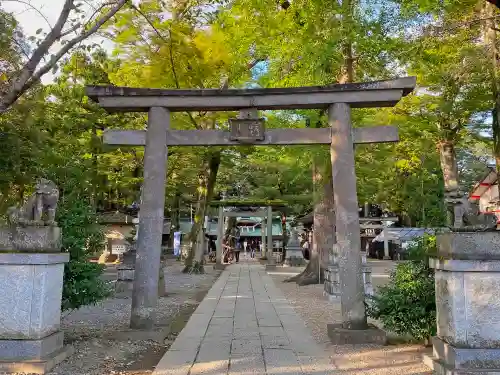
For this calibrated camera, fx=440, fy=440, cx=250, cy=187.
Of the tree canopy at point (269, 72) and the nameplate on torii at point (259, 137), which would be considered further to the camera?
the tree canopy at point (269, 72)

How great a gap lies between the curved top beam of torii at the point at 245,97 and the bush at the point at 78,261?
5.90 feet

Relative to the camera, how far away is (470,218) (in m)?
4.79

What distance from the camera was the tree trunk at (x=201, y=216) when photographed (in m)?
19.5

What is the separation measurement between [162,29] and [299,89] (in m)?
7.88

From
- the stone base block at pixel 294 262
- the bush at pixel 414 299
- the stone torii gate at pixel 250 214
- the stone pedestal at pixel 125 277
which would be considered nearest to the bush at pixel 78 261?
the bush at pixel 414 299

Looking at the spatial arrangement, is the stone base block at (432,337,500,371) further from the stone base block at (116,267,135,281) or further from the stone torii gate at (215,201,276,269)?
the stone torii gate at (215,201,276,269)

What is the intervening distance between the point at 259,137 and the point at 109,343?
3.79 meters

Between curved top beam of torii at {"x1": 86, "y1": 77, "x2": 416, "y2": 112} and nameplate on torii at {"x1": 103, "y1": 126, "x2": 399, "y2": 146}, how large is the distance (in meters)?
0.41

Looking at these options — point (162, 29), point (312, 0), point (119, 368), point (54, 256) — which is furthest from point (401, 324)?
point (162, 29)

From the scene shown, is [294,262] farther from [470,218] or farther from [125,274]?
[470,218]

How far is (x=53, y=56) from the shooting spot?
662cm

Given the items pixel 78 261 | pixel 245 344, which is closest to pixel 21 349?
pixel 78 261

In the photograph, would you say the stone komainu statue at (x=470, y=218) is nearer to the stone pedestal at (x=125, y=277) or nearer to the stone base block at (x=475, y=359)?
the stone base block at (x=475, y=359)

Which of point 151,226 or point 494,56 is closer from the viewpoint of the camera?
point 151,226
